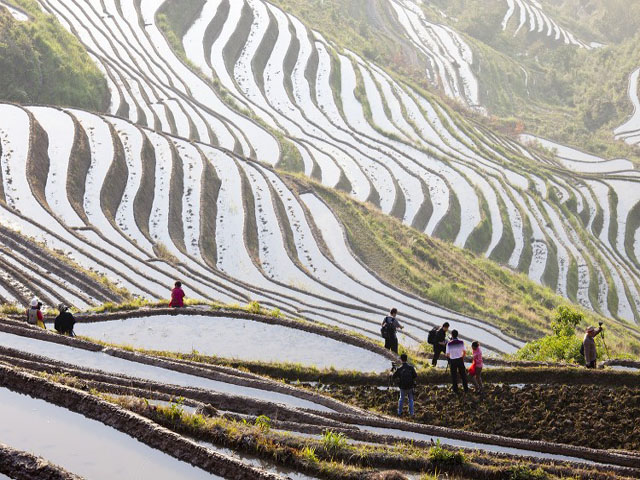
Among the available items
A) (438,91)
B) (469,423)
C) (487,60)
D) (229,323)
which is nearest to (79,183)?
(229,323)

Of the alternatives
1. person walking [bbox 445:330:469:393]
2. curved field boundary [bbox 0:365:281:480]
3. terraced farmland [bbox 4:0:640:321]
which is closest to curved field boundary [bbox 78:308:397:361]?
person walking [bbox 445:330:469:393]

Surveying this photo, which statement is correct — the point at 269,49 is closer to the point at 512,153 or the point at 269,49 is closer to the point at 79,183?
the point at 512,153

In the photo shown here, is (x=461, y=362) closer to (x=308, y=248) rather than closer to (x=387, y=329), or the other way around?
(x=387, y=329)

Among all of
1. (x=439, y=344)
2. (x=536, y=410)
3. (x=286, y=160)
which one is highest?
(x=286, y=160)

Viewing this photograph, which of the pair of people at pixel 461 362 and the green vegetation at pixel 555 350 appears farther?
the green vegetation at pixel 555 350

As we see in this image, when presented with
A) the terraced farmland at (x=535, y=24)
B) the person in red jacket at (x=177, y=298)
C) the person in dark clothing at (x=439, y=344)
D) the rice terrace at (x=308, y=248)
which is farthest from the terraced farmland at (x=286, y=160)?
the terraced farmland at (x=535, y=24)

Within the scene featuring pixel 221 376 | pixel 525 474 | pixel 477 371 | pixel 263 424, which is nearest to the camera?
pixel 525 474

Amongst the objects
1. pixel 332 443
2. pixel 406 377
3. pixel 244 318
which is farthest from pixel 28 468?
pixel 244 318

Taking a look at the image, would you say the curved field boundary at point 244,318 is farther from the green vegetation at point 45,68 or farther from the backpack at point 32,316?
the green vegetation at point 45,68

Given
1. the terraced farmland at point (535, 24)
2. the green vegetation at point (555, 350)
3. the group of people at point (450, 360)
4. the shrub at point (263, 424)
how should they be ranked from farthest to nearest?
the terraced farmland at point (535, 24) < the green vegetation at point (555, 350) < the group of people at point (450, 360) < the shrub at point (263, 424)
